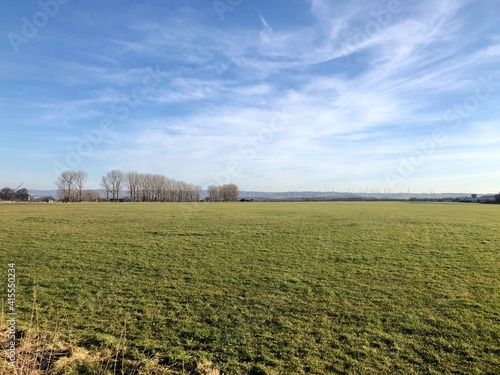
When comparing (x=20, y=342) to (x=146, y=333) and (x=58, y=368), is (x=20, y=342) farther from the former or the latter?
(x=146, y=333)

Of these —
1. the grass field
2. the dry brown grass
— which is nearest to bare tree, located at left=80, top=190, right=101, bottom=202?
the grass field

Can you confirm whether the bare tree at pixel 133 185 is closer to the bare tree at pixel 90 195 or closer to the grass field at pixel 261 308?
the bare tree at pixel 90 195

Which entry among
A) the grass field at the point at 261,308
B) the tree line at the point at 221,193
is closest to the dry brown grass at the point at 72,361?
the grass field at the point at 261,308

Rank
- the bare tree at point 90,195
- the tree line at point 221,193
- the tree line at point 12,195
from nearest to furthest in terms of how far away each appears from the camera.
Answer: the tree line at point 12,195
the bare tree at point 90,195
the tree line at point 221,193

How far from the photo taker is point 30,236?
2011 cm

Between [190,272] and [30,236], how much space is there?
48.6ft

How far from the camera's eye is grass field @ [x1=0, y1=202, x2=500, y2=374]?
5.82m

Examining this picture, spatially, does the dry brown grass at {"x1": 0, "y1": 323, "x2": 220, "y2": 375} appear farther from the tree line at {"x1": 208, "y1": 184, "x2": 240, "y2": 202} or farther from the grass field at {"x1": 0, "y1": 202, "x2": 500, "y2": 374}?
→ the tree line at {"x1": 208, "y1": 184, "x2": 240, "y2": 202}

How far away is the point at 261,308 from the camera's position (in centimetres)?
839

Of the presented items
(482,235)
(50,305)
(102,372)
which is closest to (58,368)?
(102,372)

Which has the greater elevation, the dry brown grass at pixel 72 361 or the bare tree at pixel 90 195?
the bare tree at pixel 90 195

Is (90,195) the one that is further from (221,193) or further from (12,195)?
(221,193)

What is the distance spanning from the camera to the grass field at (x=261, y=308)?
5824 millimetres

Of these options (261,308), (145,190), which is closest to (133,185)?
(145,190)
